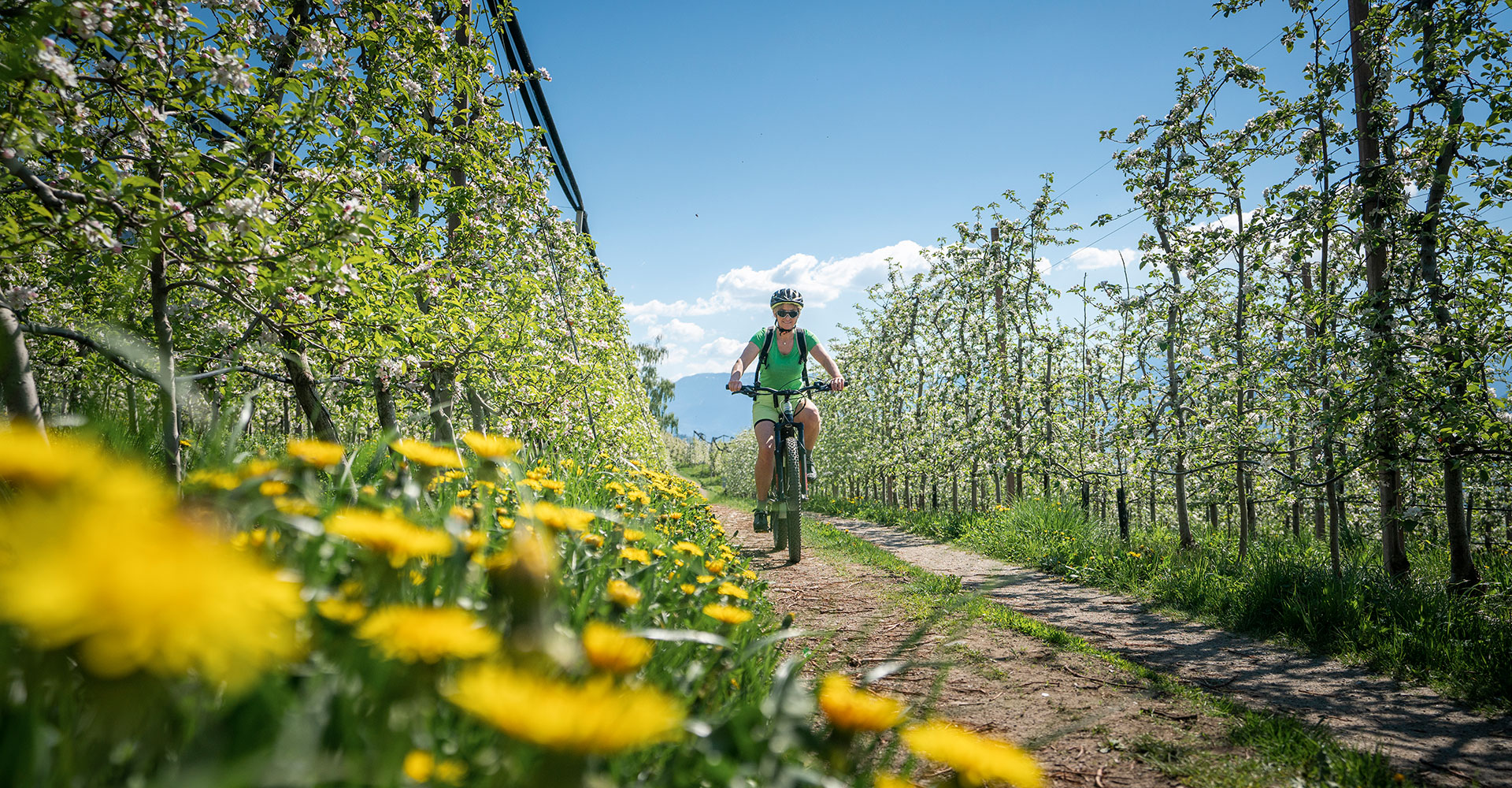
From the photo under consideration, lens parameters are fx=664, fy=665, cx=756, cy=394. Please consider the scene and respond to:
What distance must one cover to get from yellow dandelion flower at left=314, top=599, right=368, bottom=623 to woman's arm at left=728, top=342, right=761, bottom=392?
4.15 m

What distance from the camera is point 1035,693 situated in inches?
94.0

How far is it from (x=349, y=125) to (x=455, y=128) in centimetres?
152

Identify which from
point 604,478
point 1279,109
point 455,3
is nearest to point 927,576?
point 604,478

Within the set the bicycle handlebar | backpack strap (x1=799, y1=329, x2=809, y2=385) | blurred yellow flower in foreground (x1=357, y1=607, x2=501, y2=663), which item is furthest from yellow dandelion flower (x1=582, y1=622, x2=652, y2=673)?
backpack strap (x1=799, y1=329, x2=809, y2=385)

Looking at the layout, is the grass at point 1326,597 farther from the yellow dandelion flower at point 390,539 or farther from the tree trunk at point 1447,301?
the yellow dandelion flower at point 390,539

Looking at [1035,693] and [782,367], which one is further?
[782,367]

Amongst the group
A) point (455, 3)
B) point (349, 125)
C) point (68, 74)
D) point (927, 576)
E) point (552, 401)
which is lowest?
point (927, 576)

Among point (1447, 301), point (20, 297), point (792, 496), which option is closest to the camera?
point (20, 297)

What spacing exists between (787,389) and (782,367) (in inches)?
13.7

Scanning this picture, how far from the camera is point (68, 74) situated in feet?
5.16

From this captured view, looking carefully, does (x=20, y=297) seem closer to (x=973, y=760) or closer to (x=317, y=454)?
(x=317, y=454)

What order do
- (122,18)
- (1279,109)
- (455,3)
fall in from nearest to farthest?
(122,18)
(1279,109)
(455,3)

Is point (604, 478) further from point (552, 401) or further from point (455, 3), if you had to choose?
point (455, 3)

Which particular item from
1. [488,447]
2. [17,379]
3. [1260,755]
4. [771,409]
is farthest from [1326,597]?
[17,379]
